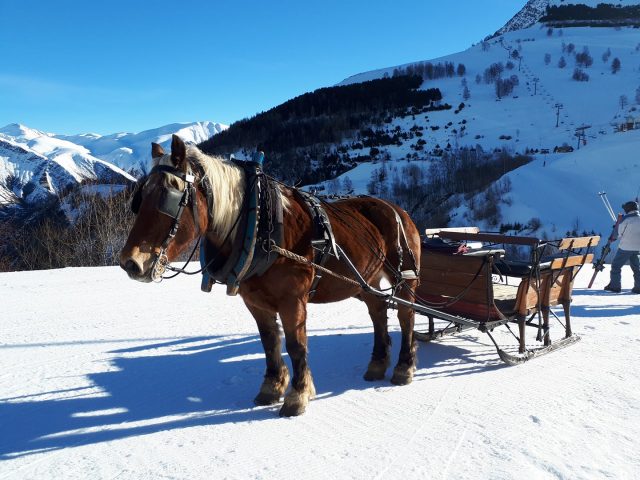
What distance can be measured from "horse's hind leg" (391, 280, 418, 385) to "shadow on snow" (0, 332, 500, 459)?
144 millimetres

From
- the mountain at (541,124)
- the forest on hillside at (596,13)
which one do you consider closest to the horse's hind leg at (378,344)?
the mountain at (541,124)

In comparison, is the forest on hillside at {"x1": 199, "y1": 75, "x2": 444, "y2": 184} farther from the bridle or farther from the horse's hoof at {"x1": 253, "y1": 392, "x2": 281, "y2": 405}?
the bridle

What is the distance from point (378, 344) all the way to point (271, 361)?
110 cm

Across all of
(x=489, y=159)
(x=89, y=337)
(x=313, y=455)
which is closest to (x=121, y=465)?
(x=313, y=455)

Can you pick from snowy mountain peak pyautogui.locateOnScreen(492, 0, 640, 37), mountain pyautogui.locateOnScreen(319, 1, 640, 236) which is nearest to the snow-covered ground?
mountain pyautogui.locateOnScreen(319, 1, 640, 236)

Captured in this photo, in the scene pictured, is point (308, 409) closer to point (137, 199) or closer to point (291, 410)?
point (291, 410)

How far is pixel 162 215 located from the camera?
2.49 metres

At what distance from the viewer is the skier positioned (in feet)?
26.6

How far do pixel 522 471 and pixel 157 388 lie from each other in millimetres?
2708

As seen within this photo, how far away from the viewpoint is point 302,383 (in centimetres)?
317

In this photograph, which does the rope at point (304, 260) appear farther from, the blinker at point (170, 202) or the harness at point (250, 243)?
the blinker at point (170, 202)

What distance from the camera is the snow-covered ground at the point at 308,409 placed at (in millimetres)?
2564

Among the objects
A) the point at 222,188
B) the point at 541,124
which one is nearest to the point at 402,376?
the point at 222,188

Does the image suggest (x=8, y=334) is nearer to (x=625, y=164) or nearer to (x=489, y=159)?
(x=625, y=164)
